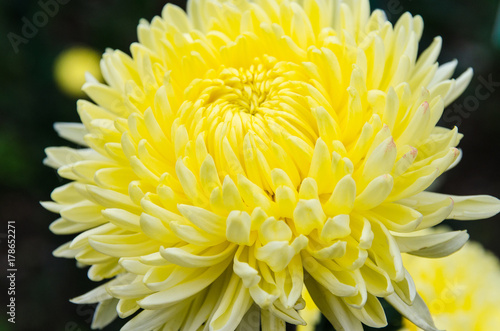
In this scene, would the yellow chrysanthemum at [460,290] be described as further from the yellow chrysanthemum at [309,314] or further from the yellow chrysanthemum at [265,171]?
the yellow chrysanthemum at [265,171]

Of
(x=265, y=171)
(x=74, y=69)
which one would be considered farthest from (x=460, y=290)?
(x=74, y=69)

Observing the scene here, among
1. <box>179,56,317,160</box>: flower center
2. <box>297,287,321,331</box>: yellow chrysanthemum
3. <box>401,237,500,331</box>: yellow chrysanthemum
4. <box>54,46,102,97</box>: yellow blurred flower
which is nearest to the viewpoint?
<box>179,56,317,160</box>: flower center

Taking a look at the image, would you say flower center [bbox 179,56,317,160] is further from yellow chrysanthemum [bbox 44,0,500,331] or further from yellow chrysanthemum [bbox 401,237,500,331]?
yellow chrysanthemum [bbox 401,237,500,331]

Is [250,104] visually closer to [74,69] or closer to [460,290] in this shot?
[460,290]

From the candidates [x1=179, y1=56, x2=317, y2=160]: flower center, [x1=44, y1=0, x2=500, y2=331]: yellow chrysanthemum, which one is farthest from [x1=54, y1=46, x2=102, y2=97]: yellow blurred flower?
[x1=179, y1=56, x2=317, y2=160]: flower center

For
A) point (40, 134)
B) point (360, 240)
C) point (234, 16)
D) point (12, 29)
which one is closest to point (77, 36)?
point (12, 29)

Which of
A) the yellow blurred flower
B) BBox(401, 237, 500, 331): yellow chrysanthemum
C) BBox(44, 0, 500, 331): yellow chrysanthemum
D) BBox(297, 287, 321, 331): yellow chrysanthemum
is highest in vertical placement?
the yellow blurred flower
